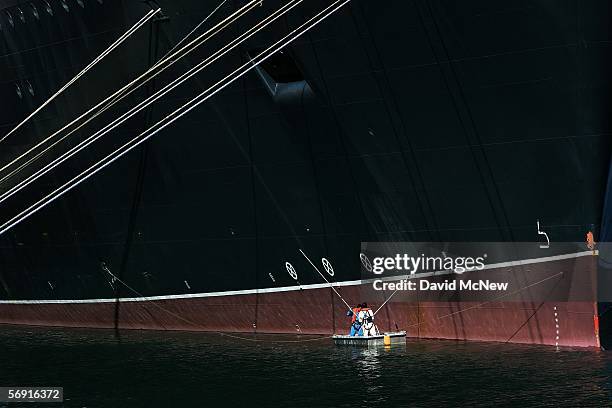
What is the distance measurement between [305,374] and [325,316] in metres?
4.45

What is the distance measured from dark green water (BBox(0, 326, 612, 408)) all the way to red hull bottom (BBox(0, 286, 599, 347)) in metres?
0.43

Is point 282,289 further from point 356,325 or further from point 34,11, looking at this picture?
point 34,11

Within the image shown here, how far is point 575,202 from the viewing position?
2114cm

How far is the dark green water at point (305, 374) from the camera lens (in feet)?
57.8

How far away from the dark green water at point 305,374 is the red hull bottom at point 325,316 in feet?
1.42

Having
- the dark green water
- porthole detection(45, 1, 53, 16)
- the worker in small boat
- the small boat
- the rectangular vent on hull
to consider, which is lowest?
the dark green water

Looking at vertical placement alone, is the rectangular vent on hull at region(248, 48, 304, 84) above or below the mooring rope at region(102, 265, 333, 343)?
above

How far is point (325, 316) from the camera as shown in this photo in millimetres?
24484

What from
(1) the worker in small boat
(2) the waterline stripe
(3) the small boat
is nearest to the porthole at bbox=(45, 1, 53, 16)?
(2) the waterline stripe

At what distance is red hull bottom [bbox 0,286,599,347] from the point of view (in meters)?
21.8

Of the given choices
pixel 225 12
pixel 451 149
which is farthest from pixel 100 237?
pixel 451 149

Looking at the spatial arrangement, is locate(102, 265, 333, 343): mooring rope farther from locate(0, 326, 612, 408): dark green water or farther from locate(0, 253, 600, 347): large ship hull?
locate(0, 326, 612, 408): dark green water

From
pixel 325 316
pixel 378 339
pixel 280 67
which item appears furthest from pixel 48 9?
pixel 378 339

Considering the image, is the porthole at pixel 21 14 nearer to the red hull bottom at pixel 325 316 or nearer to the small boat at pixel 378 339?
the red hull bottom at pixel 325 316
